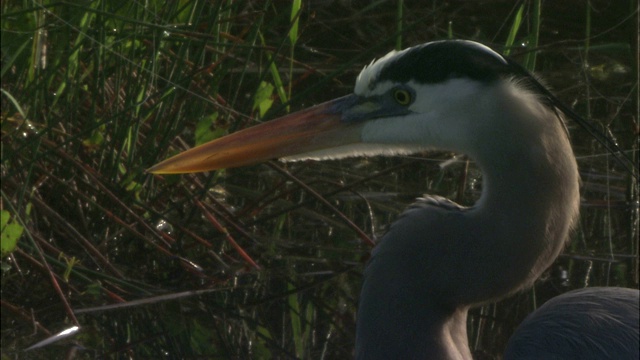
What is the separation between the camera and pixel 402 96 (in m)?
2.69

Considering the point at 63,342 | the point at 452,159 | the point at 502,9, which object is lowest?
the point at 63,342

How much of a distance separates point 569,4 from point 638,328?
379 cm

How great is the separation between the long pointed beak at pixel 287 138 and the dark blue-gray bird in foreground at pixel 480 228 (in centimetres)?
14

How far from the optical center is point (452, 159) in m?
4.58

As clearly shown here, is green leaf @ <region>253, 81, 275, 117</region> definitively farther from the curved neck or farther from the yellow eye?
the curved neck

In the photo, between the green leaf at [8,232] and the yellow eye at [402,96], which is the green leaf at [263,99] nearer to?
the green leaf at [8,232]

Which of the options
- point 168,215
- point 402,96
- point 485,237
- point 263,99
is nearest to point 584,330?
point 485,237

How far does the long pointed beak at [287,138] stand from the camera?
112 inches

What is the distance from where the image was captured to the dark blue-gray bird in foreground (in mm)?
2502

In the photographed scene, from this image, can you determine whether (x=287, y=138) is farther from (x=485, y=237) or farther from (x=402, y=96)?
(x=485, y=237)

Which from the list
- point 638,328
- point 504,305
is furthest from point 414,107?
point 504,305

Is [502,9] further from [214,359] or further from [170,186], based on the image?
[214,359]

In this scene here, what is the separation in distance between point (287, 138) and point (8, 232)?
32.9 inches

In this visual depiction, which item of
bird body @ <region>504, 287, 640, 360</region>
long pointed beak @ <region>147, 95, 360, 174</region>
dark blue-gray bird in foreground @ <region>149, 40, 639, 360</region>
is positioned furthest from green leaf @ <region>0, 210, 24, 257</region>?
bird body @ <region>504, 287, 640, 360</region>
